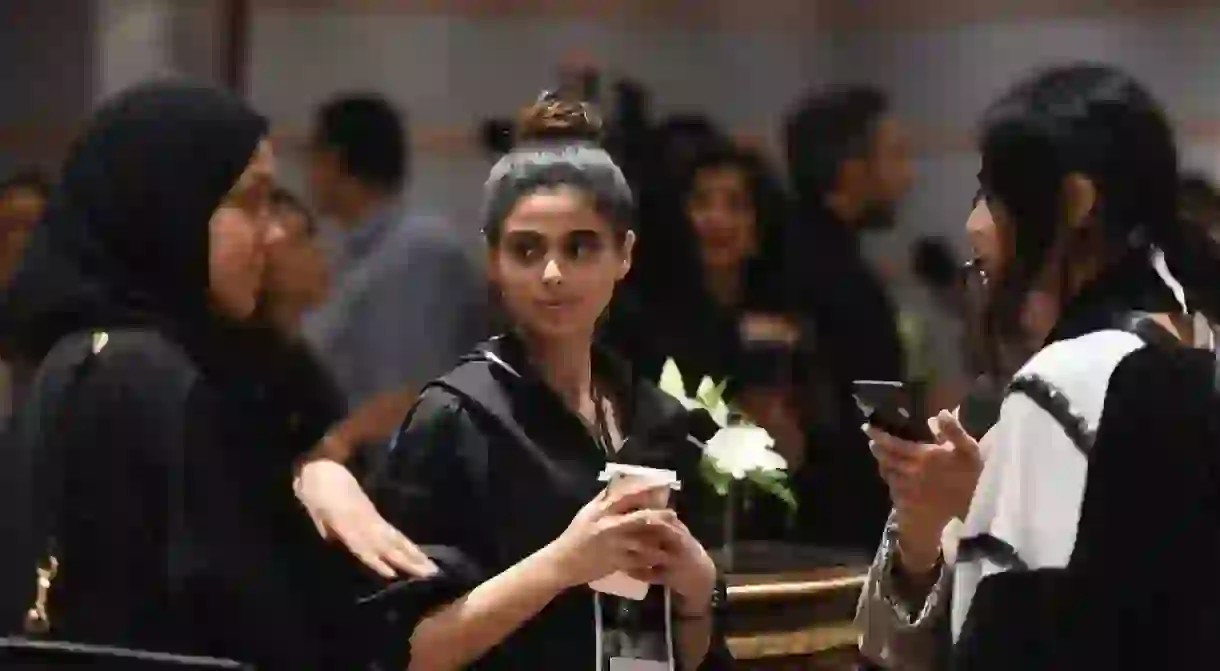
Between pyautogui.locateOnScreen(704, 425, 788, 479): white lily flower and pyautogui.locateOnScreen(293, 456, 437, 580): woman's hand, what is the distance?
0.52 metres

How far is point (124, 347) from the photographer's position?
4.84ft

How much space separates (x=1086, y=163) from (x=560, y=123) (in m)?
0.60

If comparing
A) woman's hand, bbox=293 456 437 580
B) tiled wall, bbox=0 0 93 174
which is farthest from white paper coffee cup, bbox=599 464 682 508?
tiled wall, bbox=0 0 93 174

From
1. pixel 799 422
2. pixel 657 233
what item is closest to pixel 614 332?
pixel 657 233

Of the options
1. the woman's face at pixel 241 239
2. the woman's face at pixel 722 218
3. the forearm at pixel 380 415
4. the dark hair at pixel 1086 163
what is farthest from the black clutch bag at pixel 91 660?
the woman's face at pixel 722 218

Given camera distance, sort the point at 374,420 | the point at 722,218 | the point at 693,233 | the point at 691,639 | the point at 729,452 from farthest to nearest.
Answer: the point at 722,218 < the point at 374,420 < the point at 693,233 < the point at 729,452 < the point at 691,639

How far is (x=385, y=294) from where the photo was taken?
3.21m

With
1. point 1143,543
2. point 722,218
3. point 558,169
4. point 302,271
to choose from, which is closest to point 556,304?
point 558,169

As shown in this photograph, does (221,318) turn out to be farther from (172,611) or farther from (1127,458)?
(1127,458)

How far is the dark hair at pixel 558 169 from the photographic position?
1727mm

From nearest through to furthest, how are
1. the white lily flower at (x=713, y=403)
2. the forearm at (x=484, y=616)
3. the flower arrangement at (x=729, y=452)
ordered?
the forearm at (x=484, y=616), the flower arrangement at (x=729, y=452), the white lily flower at (x=713, y=403)

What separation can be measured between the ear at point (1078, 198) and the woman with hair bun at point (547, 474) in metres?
0.50

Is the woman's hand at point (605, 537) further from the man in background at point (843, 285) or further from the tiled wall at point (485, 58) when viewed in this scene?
the tiled wall at point (485, 58)

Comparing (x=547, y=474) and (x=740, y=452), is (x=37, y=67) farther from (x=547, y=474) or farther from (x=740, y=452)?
(x=547, y=474)
